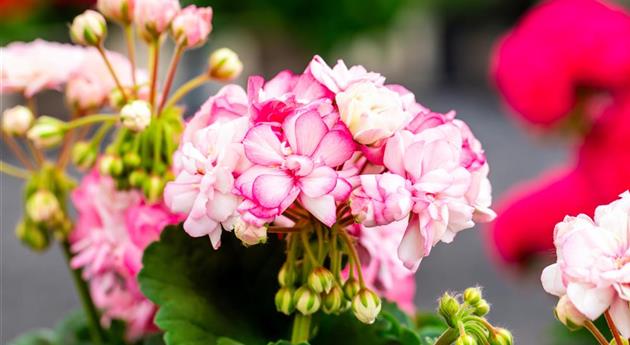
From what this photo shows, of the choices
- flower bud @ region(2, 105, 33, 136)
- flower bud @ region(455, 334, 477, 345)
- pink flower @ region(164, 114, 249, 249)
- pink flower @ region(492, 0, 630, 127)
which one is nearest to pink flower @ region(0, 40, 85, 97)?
flower bud @ region(2, 105, 33, 136)

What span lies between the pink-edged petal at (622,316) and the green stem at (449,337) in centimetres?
6

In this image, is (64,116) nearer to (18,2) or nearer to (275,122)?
(18,2)

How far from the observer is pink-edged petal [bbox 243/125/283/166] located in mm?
351

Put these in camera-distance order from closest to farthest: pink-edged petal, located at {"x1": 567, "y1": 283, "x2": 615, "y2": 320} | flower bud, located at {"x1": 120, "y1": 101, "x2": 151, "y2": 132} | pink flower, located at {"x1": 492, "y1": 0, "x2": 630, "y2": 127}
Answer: pink-edged petal, located at {"x1": 567, "y1": 283, "x2": 615, "y2": 320} < flower bud, located at {"x1": 120, "y1": 101, "x2": 151, "y2": 132} < pink flower, located at {"x1": 492, "y1": 0, "x2": 630, "y2": 127}

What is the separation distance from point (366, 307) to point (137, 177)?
138 mm

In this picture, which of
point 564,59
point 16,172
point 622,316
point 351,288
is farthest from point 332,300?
point 564,59

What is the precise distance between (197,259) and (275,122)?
0.34 feet

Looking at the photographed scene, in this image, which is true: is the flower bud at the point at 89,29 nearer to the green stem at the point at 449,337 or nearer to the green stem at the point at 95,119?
the green stem at the point at 95,119

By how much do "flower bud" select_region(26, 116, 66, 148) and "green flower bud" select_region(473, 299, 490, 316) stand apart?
0.71ft

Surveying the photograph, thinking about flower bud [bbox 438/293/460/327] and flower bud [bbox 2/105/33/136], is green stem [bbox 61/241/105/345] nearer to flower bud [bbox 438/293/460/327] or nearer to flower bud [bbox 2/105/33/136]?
flower bud [bbox 2/105/33/136]

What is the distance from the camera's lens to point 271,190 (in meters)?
0.34

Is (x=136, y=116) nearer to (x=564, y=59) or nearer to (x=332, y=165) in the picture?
(x=332, y=165)

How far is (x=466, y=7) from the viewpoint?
559cm

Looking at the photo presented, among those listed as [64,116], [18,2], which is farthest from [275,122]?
[64,116]
